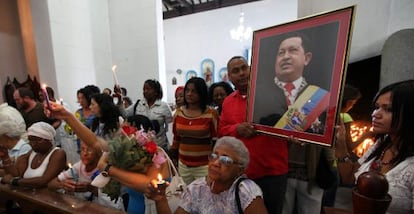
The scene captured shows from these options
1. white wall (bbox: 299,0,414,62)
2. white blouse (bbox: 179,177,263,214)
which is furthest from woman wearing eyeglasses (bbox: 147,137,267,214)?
white wall (bbox: 299,0,414,62)

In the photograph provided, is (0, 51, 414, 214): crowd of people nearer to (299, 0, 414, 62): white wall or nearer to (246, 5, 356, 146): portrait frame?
(246, 5, 356, 146): portrait frame

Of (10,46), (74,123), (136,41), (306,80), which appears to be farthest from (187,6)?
(306,80)

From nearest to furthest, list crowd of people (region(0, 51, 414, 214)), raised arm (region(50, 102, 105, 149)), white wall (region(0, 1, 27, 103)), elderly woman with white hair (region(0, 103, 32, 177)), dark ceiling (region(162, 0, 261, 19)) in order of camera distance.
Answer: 1. crowd of people (region(0, 51, 414, 214))
2. raised arm (region(50, 102, 105, 149))
3. elderly woman with white hair (region(0, 103, 32, 177))
4. white wall (region(0, 1, 27, 103))
5. dark ceiling (region(162, 0, 261, 19))

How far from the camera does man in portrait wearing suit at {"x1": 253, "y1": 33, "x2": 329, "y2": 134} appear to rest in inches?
47.3

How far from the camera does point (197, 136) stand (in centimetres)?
208

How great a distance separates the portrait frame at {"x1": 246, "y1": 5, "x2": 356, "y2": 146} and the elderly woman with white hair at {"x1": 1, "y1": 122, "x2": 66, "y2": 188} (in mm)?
1497

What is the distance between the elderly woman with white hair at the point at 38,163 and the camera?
1601 millimetres

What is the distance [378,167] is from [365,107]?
219 centimetres

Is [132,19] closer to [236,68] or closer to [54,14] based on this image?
[54,14]

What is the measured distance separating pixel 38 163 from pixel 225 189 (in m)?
1.50

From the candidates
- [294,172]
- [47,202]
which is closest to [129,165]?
[47,202]

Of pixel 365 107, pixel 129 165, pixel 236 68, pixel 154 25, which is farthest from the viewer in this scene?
pixel 154 25

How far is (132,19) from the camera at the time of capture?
4.82m

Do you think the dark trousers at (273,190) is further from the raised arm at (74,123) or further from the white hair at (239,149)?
the raised arm at (74,123)
